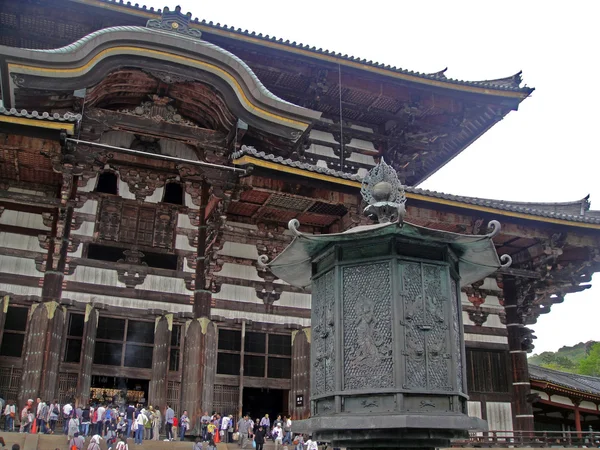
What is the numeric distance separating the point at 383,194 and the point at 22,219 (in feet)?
33.6

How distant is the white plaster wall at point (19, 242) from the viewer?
13453 mm

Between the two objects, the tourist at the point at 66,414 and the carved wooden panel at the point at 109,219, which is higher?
the carved wooden panel at the point at 109,219

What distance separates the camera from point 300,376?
47.9ft

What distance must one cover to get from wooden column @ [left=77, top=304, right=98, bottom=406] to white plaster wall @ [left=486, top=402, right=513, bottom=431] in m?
10.0

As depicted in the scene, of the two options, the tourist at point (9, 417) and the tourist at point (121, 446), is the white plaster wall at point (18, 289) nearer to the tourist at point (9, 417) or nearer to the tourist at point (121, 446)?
the tourist at point (9, 417)

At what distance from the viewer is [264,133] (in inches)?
583

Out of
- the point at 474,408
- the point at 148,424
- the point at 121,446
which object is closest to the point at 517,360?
the point at 474,408

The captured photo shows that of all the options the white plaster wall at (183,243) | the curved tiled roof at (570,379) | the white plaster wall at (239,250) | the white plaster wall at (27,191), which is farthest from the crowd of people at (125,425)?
the curved tiled roof at (570,379)

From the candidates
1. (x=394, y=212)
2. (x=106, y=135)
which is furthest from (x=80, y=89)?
(x=394, y=212)

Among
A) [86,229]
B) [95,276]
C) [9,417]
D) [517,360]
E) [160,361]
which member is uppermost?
[86,229]

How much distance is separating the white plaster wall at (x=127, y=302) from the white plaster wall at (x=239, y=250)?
165 centimetres

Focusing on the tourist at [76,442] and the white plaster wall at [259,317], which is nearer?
the tourist at [76,442]

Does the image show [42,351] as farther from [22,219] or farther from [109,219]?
[109,219]

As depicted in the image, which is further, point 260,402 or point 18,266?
point 260,402
